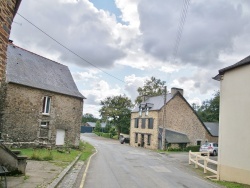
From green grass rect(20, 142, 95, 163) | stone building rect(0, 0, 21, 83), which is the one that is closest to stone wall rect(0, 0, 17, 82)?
stone building rect(0, 0, 21, 83)

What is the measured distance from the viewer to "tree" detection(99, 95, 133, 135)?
222ft

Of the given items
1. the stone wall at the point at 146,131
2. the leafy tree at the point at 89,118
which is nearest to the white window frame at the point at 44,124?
the stone wall at the point at 146,131

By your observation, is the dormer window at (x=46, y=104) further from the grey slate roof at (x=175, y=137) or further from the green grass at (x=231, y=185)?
A: the green grass at (x=231, y=185)

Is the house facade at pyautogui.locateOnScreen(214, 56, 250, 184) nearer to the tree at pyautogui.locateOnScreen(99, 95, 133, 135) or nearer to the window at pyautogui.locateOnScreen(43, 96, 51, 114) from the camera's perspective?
the window at pyautogui.locateOnScreen(43, 96, 51, 114)

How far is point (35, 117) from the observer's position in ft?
88.5

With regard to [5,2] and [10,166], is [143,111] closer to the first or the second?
[10,166]

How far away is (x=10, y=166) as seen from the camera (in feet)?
37.0

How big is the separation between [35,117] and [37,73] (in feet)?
15.8

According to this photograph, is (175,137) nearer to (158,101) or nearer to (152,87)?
(158,101)

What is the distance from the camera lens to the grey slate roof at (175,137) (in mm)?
40344

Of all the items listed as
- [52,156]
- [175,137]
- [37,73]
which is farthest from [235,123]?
[175,137]

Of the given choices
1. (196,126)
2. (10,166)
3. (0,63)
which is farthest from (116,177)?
(196,126)

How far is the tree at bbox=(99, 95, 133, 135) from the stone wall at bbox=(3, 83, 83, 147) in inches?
1412

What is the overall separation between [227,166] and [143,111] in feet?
111
